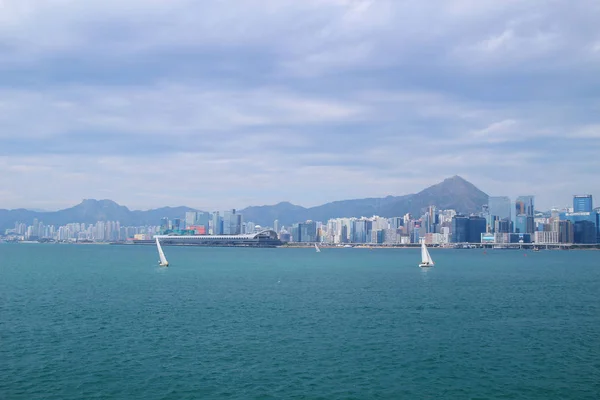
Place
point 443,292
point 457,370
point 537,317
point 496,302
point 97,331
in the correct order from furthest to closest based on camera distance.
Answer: point 443,292
point 496,302
point 537,317
point 97,331
point 457,370

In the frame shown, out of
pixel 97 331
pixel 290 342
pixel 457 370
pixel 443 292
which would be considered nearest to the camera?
pixel 457 370

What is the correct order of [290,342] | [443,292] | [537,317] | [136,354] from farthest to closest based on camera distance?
1. [443,292]
2. [537,317]
3. [290,342]
4. [136,354]

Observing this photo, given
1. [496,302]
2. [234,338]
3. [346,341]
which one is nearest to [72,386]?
[234,338]

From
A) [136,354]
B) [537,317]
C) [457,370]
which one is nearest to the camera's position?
[457,370]

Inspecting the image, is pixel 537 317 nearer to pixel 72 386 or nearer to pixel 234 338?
pixel 234 338

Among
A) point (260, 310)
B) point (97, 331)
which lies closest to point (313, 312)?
point (260, 310)

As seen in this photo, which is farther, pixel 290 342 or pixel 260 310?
pixel 260 310

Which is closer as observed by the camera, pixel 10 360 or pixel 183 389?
pixel 183 389

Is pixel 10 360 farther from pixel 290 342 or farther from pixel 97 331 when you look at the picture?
pixel 290 342
